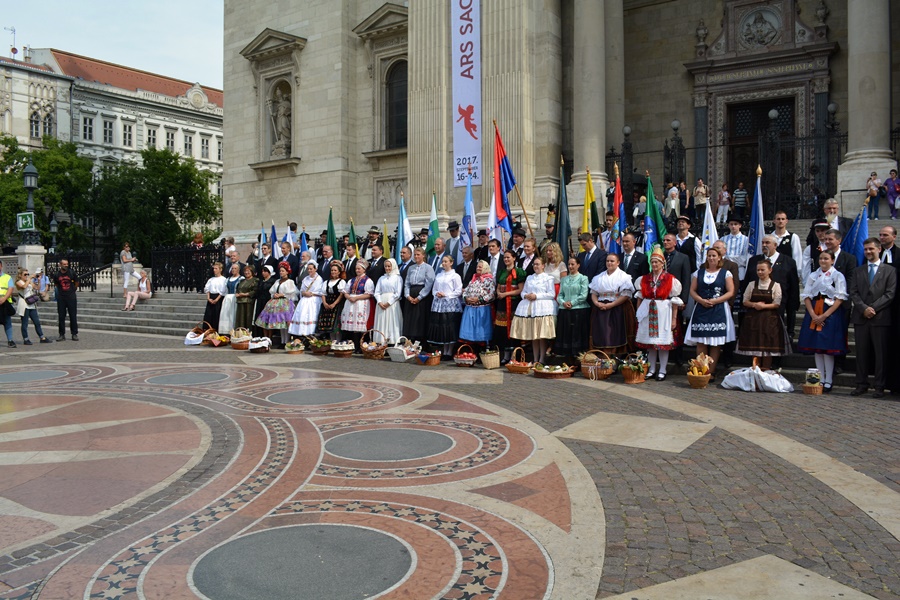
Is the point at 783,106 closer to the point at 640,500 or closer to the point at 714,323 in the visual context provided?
the point at 714,323

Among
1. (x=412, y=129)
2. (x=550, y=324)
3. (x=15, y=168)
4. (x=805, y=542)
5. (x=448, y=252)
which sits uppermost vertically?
(x=15, y=168)

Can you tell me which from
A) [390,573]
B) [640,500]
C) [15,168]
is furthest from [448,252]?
[15,168]

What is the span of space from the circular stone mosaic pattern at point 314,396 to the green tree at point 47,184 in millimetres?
47633

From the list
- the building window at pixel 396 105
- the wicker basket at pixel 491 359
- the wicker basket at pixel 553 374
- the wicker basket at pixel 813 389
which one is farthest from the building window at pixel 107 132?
the wicker basket at pixel 813 389

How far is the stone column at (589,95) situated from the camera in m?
19.3

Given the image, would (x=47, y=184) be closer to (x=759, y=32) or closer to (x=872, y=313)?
(x=759, y=32)

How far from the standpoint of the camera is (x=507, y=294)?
483 inches

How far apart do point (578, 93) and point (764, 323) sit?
36.6ft

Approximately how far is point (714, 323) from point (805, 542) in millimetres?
6258

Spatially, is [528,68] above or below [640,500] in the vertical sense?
above

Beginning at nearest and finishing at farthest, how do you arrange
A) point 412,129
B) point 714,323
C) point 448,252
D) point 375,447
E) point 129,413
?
point 375,447
point 129,413
point 714,323
point 448,252
point 412,129

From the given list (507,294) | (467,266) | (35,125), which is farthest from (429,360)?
(35,125)

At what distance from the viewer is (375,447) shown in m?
6.57

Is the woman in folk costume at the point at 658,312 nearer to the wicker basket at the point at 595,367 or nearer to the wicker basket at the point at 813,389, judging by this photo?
the wicker basket at the point at 595,367
